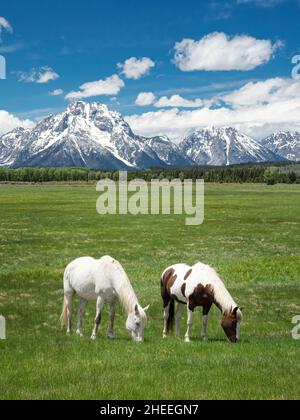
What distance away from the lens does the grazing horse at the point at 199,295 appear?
586 inches

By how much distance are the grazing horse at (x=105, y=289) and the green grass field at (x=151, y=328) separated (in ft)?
2.26

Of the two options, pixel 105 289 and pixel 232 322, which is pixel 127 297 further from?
pixel 232 322

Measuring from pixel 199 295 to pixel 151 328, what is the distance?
14.0 feet

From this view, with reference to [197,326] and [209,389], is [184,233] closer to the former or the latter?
[197,326]

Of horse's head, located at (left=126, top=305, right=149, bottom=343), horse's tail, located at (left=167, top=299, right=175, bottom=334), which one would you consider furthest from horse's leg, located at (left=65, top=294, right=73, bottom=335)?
horse's tail, located at (left=167, top=299, right=175, bottom=334)

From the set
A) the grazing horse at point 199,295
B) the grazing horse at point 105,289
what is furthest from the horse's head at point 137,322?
the grazing horse at point 199,295

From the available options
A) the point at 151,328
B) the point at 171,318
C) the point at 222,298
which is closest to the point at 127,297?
the point at 222,298

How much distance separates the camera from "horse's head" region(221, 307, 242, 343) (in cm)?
1464

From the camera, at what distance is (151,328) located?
62.2 ft

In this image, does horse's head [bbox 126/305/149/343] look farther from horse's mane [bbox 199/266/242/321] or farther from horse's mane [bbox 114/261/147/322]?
horse's mane [bbox 199/266/242/321]

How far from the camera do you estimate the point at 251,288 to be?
2656 cm

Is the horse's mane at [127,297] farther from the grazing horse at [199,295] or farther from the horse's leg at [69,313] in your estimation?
the horse's leg at [69,313]

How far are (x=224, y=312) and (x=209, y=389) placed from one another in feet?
15.2

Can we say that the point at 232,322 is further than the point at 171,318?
No
